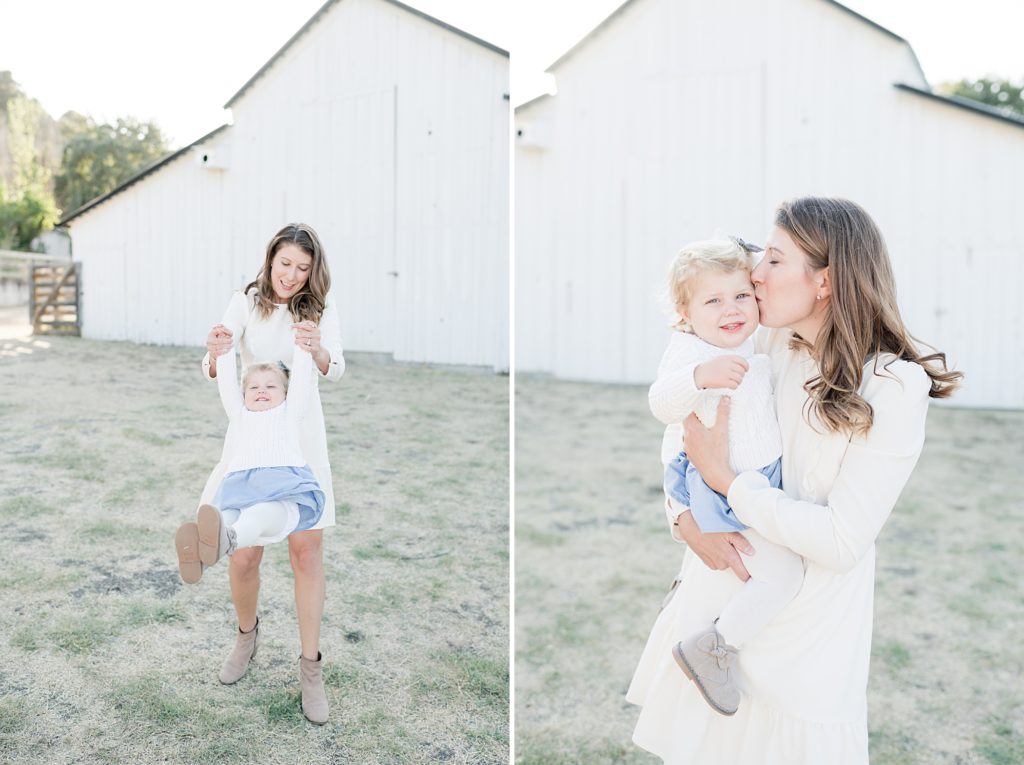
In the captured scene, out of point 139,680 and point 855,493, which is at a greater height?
point 855,493

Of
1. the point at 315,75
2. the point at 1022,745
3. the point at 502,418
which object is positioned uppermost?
the point at 315,75

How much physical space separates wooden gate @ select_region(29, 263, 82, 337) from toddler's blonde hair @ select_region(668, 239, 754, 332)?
5.64 ft

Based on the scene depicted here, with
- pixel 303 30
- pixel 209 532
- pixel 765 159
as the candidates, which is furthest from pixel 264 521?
pixel 765 159

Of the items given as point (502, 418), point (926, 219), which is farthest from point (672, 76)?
point (502, 418)

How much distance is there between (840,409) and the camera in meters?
1.39

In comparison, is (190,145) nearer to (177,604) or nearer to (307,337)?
(307,337)

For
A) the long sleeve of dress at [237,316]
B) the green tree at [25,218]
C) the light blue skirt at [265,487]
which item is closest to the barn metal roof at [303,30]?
the green tree at [25,218]

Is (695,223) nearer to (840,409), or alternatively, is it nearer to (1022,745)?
(1022,745)

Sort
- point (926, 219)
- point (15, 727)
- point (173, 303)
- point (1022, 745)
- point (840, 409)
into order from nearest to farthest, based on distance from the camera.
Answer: point (840, 409) → point (15, 727) → point (173, 303) → point (1022, 745) → point (926, 219)

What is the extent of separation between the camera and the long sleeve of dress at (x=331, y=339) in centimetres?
209

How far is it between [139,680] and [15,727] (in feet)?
0.87

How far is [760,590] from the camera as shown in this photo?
4.90ft

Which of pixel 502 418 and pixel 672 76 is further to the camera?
pixel 672 76

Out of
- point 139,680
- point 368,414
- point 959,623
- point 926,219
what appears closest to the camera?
→ point 139,680
